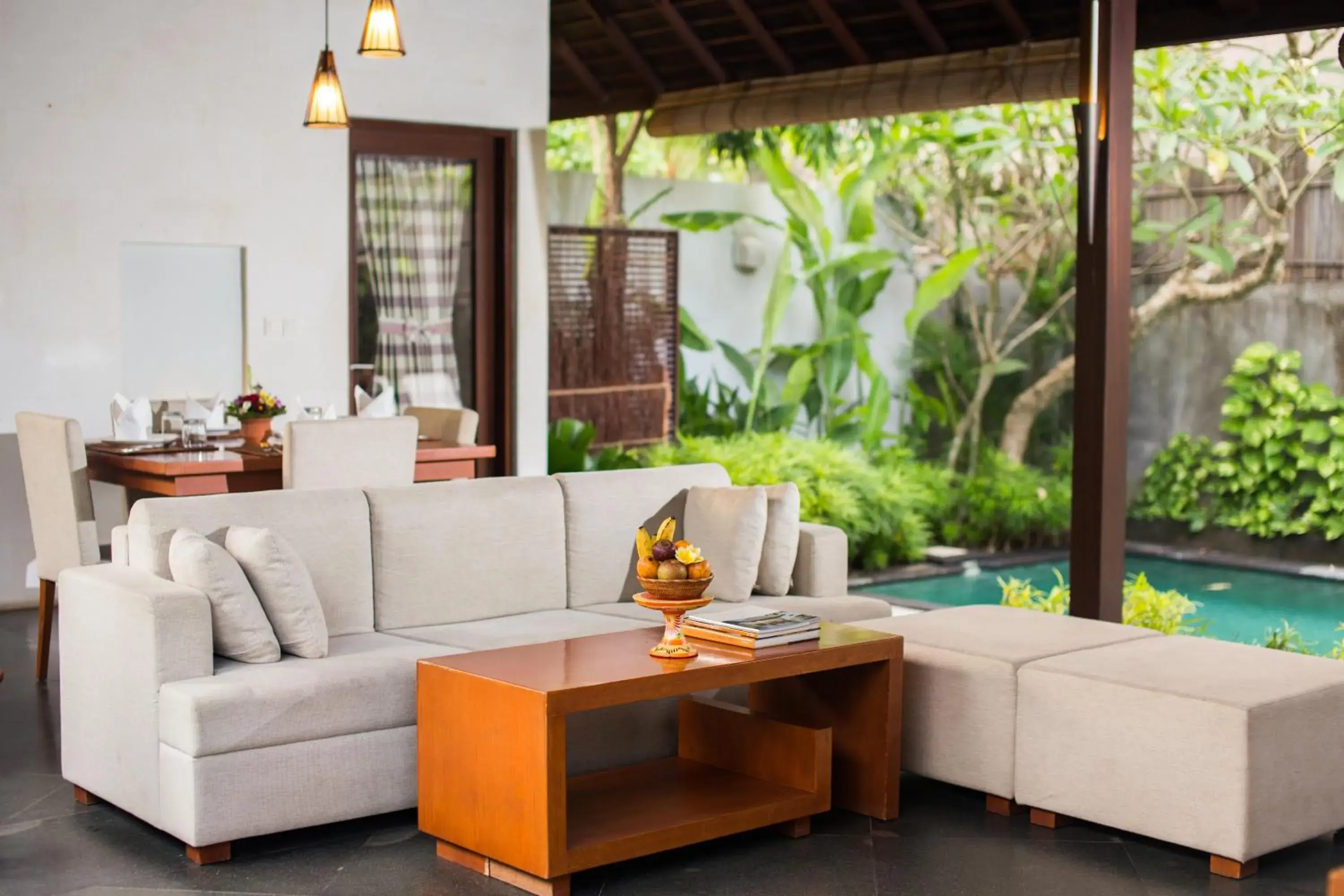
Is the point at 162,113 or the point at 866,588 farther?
the point at 866,588

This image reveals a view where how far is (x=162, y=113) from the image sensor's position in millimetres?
7688

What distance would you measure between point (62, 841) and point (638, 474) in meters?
2.30

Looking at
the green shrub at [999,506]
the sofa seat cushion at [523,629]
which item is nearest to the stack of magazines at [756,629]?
the sofa seat cushion at [523,629]

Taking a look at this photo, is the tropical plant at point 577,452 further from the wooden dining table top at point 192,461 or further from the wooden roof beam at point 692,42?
the wooden dining table top at point 192,461

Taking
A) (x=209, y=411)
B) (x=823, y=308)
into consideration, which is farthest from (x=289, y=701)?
(x=823, y=308)

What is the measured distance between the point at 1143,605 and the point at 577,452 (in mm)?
3835

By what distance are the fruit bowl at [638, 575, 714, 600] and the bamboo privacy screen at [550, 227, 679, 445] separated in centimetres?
634

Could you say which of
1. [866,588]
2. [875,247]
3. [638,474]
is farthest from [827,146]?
[638,474]

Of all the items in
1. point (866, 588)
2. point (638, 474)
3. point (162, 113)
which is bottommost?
point (866, 588)

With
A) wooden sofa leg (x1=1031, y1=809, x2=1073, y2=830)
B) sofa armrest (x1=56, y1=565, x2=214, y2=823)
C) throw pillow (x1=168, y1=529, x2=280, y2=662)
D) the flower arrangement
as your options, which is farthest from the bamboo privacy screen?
wooden sofa leg (x1=1031, y1=809, x2=1073, y2=830)

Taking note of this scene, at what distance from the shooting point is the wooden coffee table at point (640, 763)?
386cm

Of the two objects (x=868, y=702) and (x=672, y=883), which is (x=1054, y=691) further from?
(x=672, y=883)

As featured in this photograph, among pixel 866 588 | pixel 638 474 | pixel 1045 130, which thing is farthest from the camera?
pixel 1045 130

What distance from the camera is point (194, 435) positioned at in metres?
6.61
